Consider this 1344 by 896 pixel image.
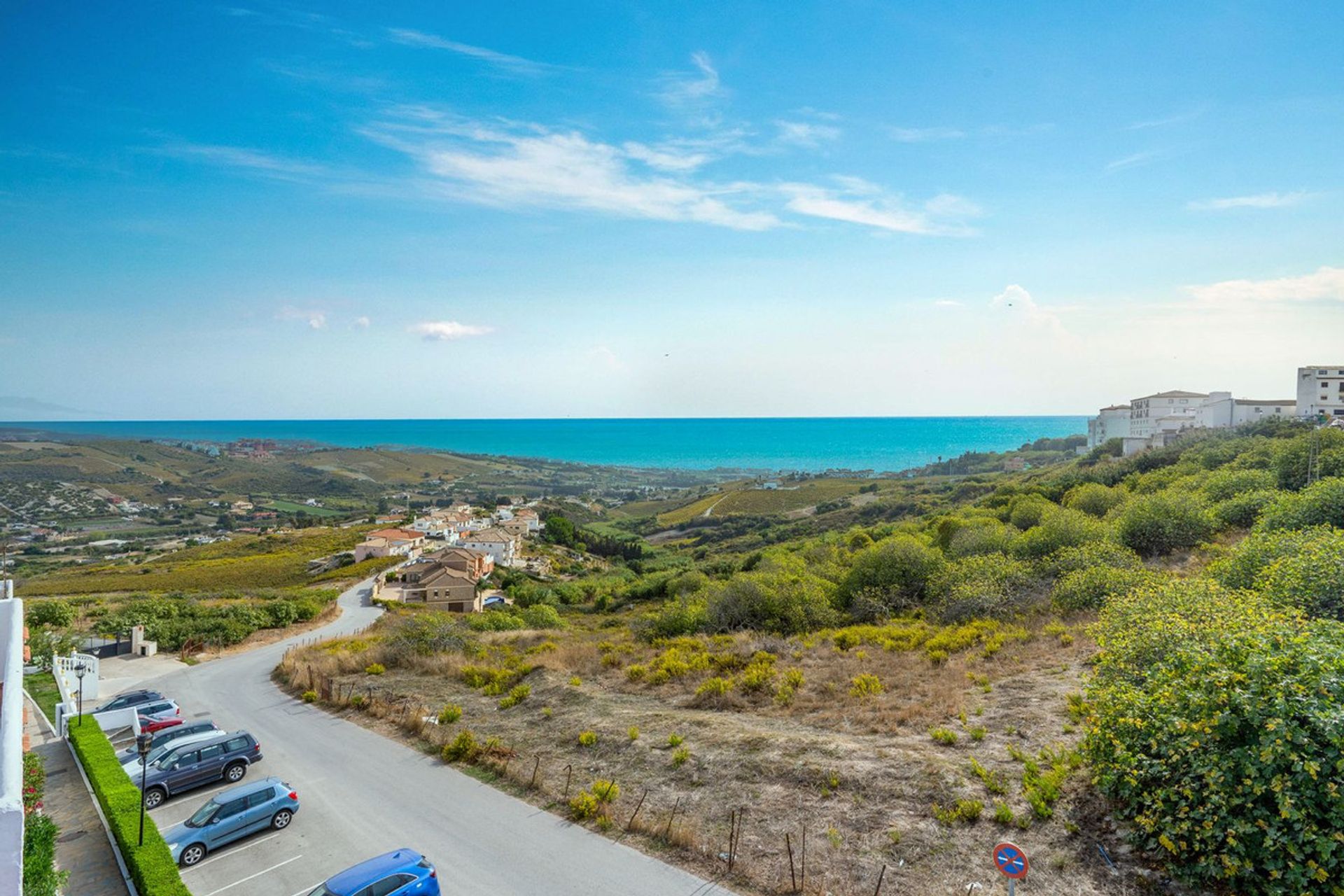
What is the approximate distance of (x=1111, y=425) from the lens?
99.4 metres

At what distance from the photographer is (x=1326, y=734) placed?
7.52 meters

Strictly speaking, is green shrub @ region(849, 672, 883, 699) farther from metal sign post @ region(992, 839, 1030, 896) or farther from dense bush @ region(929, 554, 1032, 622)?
metal sign post @ region(992, 839, 1030, 896)

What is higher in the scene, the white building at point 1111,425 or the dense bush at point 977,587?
the white building at point 1111,425

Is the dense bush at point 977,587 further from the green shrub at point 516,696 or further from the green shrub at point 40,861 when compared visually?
the green shrub at point 40,861

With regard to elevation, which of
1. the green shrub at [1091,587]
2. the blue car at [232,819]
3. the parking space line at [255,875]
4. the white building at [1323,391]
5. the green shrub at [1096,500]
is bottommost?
the parking space line at [255,875]

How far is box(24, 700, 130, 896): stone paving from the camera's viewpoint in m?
11.6

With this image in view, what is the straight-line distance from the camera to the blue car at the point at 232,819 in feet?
41.2

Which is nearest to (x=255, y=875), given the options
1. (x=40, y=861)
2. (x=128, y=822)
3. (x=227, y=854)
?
(x=227, y=854)

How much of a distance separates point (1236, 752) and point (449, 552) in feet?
217

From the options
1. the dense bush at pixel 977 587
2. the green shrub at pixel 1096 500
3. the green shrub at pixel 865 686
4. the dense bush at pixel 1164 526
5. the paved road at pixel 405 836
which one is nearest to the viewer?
the paved road at pixel 405 836

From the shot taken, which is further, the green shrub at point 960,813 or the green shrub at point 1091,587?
the green shrub at point 1091,587

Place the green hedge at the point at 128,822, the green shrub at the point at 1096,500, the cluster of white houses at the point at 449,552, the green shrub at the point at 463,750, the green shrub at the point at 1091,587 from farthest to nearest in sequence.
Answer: the cluster of white houses at the point at 449,552 → the green shrub at the point at 1096,500 → the green shrub at the point at 1091,587 → the green shrub at the point at 463,750 → the green hedge at the point at 128,822

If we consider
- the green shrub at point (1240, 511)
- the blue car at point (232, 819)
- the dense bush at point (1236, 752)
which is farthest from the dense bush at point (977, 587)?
the blue car at point (232, 819)

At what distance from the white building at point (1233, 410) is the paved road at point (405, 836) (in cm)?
8326
